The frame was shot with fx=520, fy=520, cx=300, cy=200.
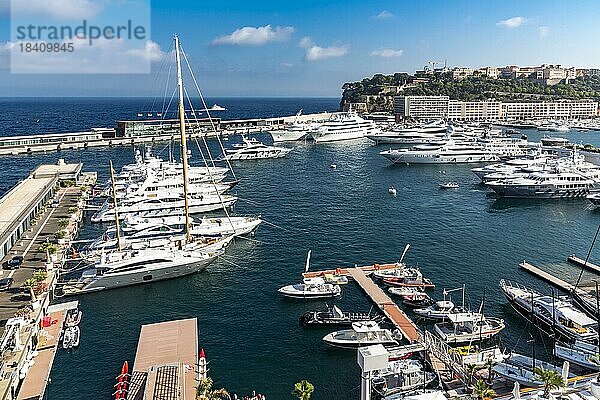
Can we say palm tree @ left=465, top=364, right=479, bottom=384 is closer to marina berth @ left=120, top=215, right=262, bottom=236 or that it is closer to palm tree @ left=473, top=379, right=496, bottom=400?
palm tree @ left=473, top=379, right=496, bottom=400

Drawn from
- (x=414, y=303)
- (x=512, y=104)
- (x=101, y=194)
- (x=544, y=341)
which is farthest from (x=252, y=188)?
(x=512, y=104)

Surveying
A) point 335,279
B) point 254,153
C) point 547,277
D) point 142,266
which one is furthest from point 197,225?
point 254,153

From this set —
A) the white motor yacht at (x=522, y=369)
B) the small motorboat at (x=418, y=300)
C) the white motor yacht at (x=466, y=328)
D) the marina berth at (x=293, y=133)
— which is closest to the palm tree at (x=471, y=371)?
the white motor yacht at (x=522, y=369)

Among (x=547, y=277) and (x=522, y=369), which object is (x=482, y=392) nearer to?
(x=522, y=369)

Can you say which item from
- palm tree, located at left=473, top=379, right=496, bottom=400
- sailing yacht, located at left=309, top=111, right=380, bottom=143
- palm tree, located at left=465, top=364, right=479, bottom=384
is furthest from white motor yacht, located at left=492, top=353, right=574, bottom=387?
sailing yacht, located at left=309, top=111, right=380, bottom=143

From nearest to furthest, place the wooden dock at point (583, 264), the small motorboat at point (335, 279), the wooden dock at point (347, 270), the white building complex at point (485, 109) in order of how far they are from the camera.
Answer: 1. the small motorboat at point (335, 279)
2. the wooden dock at point (347, 270)
3. the wooden dock at point (583, 264)
4. the white building complex at point (485, 109)

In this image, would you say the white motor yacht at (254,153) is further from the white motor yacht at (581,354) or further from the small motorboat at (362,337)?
the white motor yacht at (581,354)
